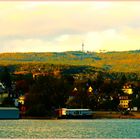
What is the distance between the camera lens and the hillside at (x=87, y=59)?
14012 cm

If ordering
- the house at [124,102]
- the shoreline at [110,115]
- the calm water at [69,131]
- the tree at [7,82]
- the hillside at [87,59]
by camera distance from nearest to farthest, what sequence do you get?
1. the calm water at [69,131]
2. the shoreline at [110,115]
3. the house at [124,102]
4. the tree at [7,82]
5. the hillside at [87,59]

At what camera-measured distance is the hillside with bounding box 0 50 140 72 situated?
140 m

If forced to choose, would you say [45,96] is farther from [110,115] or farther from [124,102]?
[124,102]

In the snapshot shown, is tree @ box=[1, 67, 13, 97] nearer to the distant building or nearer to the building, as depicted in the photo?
the distant building

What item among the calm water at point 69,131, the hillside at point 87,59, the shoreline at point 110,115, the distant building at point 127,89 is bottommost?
the calm water at point 69,131

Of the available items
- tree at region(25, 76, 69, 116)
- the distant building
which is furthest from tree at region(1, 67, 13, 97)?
the distant building

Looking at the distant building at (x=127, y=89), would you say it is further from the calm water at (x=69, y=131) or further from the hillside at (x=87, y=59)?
the hillside at (x=87, y=59)

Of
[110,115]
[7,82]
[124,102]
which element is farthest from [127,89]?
[110,115]

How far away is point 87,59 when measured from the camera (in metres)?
156

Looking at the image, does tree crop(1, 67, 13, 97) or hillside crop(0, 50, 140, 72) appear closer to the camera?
tree crop(1, 67, 13, 97)

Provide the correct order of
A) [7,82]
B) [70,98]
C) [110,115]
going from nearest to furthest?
[110,115], [70,98], [7,82]

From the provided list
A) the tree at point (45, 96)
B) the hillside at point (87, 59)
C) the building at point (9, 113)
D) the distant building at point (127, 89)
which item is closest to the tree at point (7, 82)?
the tree at point (45, 96)

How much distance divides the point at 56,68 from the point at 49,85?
41.7 m

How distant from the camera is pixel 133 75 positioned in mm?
117500
